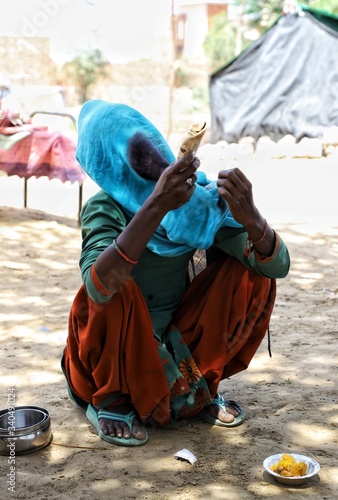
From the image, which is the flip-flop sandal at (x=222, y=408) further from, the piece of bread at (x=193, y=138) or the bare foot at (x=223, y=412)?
the piece of bread at (x=193, y=138)

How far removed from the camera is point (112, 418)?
2.68 m

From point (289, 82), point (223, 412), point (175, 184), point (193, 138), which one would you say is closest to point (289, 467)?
point (223, 412)

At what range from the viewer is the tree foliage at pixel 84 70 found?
22.4 meters

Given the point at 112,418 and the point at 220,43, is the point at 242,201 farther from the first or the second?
the point at 220,43

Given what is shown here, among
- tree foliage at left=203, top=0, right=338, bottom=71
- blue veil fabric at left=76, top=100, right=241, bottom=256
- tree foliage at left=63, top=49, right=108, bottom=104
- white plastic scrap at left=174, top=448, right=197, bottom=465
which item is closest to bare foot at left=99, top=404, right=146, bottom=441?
white plastic scrap at left=174, top=448, right=197, bottom=465

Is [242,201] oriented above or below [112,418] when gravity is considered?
above

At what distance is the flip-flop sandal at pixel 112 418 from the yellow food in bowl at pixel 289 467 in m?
0.54

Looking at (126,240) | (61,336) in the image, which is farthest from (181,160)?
(61,336)

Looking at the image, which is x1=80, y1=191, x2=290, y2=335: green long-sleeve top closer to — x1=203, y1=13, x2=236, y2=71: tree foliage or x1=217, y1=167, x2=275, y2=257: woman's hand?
x1=217, y1=167, x2=275, y2=257: woman's hand

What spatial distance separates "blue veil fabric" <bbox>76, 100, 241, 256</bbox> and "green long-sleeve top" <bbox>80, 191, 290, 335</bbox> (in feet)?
0.26

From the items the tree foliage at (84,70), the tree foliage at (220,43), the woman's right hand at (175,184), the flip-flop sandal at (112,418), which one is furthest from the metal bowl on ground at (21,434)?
the tree foliage at (220,43)

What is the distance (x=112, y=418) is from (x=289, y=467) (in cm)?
73

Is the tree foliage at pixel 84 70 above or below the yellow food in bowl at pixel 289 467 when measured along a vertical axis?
above

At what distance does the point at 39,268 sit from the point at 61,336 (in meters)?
1.81
